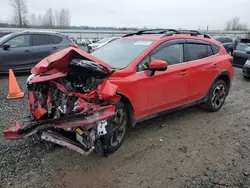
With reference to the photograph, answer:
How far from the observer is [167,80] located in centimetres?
410

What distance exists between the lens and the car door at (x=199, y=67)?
4605 mm

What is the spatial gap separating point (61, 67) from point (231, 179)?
8.40ft

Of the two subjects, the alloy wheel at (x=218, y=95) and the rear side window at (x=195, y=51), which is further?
the alloy wheel at (x=218, y=95)

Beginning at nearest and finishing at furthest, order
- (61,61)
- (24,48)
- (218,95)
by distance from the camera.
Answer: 1. (61,61)
2. (218,95)
3. (24,48)

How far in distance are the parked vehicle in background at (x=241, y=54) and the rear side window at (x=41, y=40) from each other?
8086 millimetres

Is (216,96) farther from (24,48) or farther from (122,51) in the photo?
(24,48)

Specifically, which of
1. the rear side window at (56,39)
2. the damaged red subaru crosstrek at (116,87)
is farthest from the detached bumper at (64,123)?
the rear side window at (56,39)

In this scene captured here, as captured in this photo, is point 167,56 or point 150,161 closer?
point 150,161

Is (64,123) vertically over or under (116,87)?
under

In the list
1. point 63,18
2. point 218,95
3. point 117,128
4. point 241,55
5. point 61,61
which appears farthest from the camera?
point 63,18

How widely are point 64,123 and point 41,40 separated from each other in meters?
7.07

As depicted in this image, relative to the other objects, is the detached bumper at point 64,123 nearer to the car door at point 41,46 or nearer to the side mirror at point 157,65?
the side mirror at point 157,65

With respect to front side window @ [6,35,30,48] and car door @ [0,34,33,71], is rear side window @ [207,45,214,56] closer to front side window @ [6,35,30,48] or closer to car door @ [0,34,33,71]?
car door @ [0,34,33,71]

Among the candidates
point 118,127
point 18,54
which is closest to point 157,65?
point 118,127
